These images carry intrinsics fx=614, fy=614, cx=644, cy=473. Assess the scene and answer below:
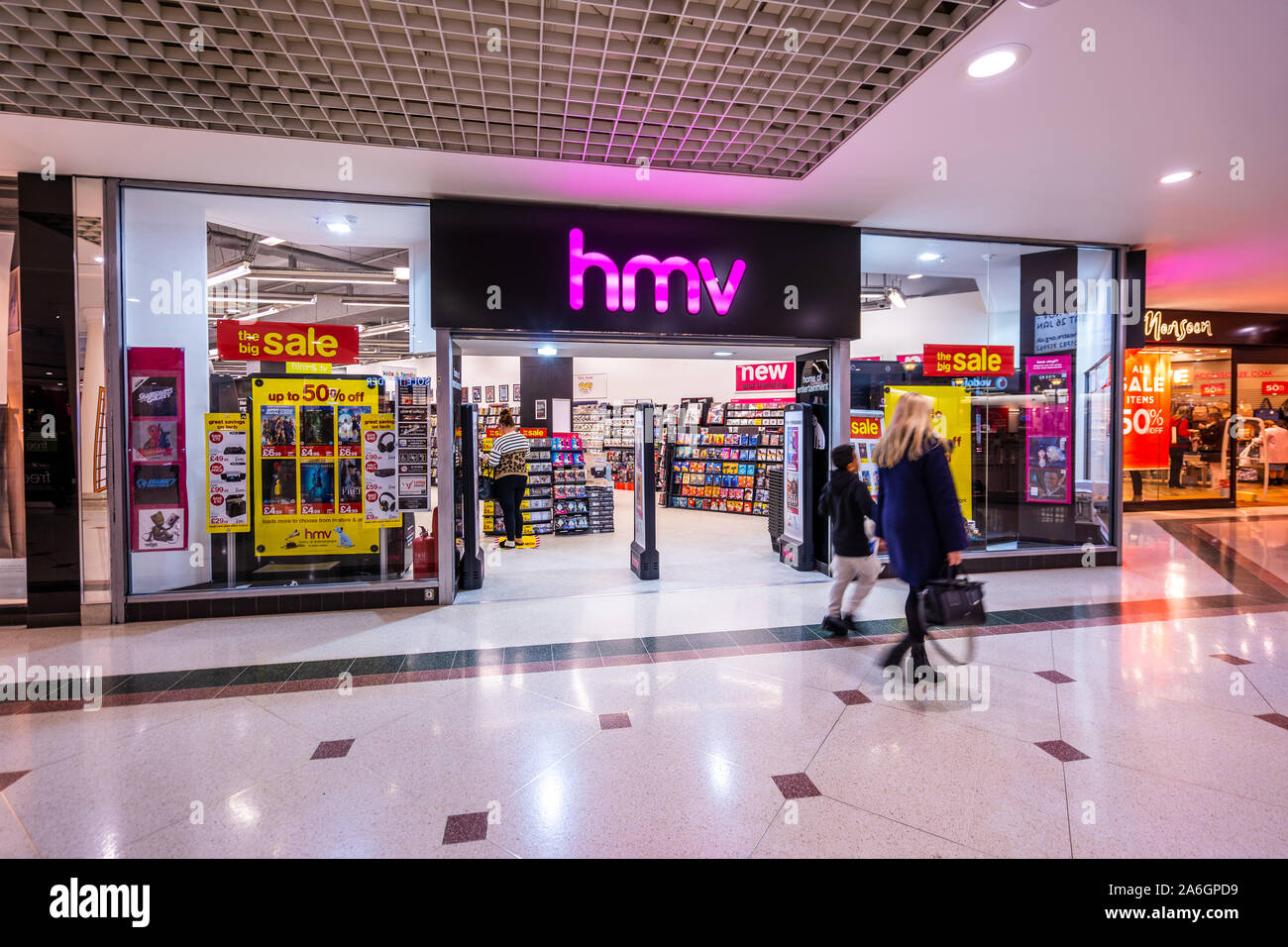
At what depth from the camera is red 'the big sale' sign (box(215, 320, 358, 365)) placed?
458 centimetres

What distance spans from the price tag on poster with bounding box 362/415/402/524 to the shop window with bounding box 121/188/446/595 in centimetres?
1

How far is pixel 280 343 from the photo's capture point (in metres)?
4.70

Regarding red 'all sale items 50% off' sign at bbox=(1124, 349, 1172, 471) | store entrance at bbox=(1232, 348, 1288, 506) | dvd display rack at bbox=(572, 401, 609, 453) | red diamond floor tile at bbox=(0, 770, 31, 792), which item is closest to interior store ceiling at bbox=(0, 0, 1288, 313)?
red diamond floor tile at bbox=(0, 770, 31, 792)

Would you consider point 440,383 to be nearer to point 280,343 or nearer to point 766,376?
point 280,343

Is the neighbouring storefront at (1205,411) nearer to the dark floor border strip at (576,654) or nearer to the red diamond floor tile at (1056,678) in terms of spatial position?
the dark floor border strip at (576,654)

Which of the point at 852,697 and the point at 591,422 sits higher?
the point at 591,422

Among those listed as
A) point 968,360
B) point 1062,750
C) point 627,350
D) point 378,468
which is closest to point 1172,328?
point 968,360

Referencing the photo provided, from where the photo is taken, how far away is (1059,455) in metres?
6.58

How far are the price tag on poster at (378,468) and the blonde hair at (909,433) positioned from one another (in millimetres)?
3928

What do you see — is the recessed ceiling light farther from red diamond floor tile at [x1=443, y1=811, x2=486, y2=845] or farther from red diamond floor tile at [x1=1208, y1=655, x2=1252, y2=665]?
red diamond floor tile at [x1=443, y1=811, x2=486, y2=845]

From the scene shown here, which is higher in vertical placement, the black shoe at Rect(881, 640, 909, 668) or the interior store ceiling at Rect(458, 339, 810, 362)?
the interior store ceiling at Rect(458, 339, 810, 362)

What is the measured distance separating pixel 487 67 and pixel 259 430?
3446 millimetres
